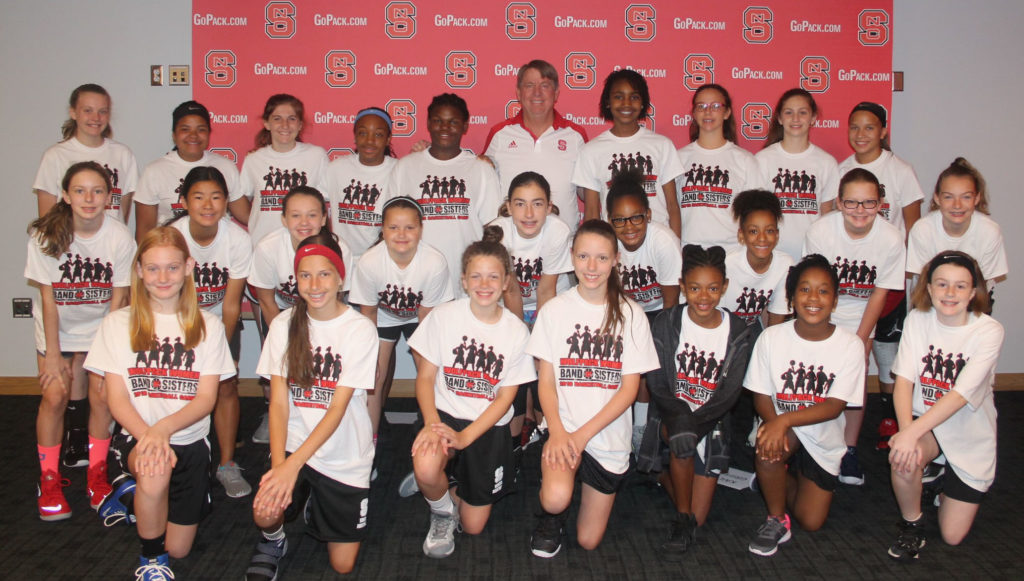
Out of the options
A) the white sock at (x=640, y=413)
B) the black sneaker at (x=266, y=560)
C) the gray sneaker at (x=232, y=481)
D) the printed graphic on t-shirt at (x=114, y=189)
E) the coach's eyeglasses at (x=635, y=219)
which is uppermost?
the printed graphic on t-shirt at (x=114, y=189)

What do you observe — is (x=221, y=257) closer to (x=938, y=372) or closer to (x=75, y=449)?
(x=75, y=449)

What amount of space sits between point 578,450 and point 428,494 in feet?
1.84

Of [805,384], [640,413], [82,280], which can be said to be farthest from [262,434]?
[805,384]

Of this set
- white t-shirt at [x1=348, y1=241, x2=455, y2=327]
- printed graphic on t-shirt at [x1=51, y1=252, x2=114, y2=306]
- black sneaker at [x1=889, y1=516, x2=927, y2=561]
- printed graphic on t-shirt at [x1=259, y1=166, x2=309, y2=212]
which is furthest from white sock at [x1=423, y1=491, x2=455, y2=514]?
printed graphic on t-shirt at [x1=259, y1=166, x2=309, y2=212]

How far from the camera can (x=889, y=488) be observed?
3.13 metres

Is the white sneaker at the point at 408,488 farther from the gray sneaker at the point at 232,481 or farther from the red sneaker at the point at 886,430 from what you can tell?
the red sneaker at the point at 886,430

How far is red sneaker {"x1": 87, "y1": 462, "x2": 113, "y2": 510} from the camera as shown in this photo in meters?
2.86

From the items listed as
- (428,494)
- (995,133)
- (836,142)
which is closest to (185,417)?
(428,494)

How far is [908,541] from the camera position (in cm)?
255

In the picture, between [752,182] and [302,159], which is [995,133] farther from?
[302,159]

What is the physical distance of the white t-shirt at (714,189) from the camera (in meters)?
3.60

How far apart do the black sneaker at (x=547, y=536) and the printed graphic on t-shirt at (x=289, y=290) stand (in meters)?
1.49

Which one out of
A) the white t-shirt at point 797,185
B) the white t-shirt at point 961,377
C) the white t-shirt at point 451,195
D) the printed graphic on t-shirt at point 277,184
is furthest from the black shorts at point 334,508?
the white t-shirt at point 797,185

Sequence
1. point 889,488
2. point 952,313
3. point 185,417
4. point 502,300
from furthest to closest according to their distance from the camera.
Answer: point 502,300
point 889,488
point 952,313
point 185,417
